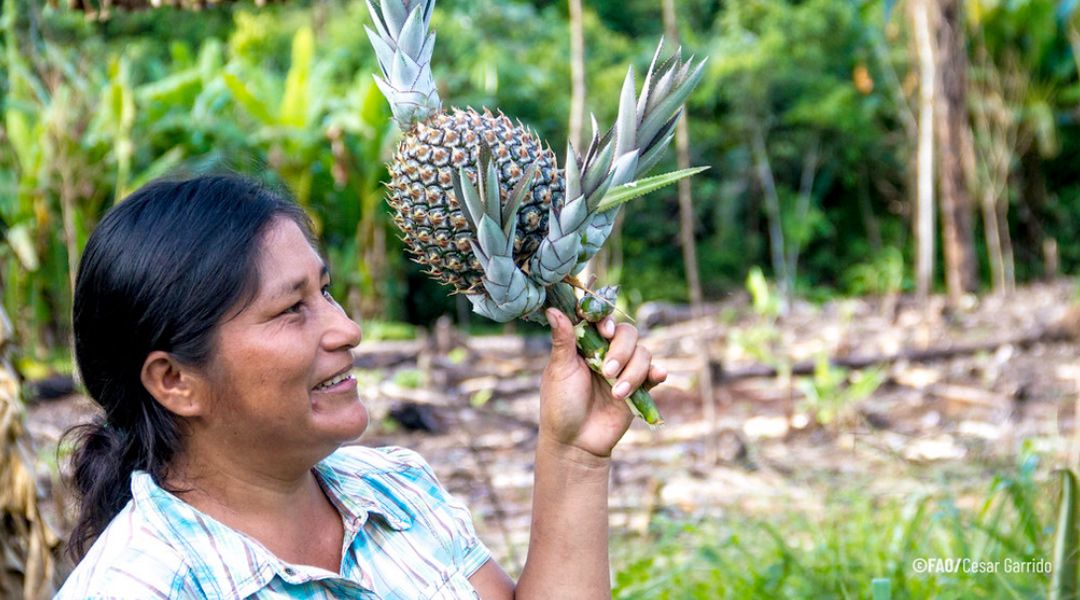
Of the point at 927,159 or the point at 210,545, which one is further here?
the point at 927,159

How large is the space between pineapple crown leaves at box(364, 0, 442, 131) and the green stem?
308mm

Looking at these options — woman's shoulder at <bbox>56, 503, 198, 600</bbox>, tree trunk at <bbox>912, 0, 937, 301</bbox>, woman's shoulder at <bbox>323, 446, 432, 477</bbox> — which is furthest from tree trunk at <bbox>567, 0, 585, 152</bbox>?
tree trunk at <bbox>912, 0, 937, 301</bbox>

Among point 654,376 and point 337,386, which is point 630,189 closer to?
point 654,376

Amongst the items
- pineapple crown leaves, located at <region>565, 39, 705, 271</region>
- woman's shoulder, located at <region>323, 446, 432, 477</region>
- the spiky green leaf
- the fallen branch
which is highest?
pineapple crown leaves, located at <region>565, 39, 705, 271</region>

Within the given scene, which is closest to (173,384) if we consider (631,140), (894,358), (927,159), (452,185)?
(452,185)

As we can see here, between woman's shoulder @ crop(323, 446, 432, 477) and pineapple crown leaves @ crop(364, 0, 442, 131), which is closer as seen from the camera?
pineapple crown leaves @ crop(364, 0, 442, 131)

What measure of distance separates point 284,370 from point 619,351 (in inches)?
18.4

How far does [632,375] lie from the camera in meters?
1.60

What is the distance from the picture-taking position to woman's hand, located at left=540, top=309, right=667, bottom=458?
1.60 metres

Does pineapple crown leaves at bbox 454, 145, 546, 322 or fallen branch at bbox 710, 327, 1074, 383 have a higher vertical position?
pineapple crown leaves at bbox 454, 145, 546, 322

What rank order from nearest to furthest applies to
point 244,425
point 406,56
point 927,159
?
point 406,56, point 244,425, point 927,159

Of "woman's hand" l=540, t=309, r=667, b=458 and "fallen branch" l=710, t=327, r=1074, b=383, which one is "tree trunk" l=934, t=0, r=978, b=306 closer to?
"fallen branch" l=710, t=327, r=1074, b=383

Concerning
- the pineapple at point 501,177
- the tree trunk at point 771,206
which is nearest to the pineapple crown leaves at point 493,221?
the pineapple at point 501,177

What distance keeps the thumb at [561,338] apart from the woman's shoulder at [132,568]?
588 millimetres
